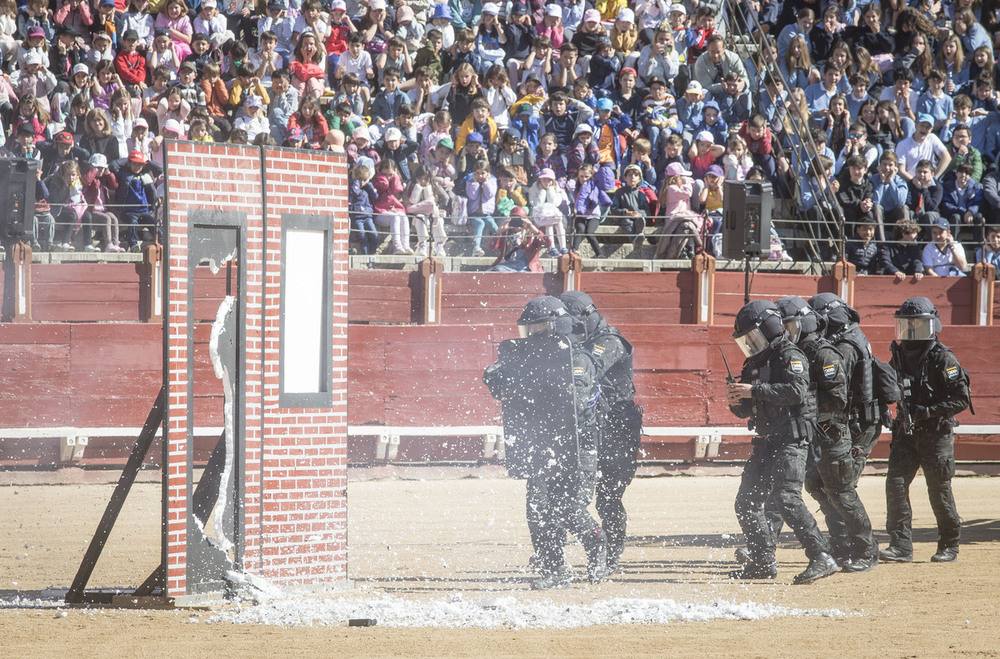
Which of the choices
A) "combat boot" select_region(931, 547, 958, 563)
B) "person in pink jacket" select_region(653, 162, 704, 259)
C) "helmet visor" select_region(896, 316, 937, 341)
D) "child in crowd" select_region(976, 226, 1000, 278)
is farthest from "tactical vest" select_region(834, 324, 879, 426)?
"child in crowd" select_region(976, 226, 1000, 278)

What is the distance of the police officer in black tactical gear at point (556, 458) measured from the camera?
8219mm

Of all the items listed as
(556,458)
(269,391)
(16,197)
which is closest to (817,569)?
(556,458)

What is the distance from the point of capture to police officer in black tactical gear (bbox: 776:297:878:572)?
8859mm

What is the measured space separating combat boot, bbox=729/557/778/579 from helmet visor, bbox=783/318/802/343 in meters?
1.57

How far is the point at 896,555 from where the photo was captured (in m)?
9.38

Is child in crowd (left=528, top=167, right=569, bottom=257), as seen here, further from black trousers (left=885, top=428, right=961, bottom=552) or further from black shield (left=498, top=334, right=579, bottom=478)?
black shield (left=498, top=334, right=579, bottom=478)

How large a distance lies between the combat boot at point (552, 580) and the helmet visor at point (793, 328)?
2.30 metres

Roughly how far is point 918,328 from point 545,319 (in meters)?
3.04

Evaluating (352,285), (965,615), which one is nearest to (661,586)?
(965,615)

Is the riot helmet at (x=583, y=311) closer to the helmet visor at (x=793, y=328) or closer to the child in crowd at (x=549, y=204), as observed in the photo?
the helmet visor at (x=793, y=328)

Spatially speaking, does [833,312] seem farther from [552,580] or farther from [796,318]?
[552,580]

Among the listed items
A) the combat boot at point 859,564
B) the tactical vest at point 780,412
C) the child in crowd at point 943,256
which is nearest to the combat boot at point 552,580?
the tactical vest at point 780,412

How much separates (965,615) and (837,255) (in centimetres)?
925

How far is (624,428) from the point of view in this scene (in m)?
9.05
